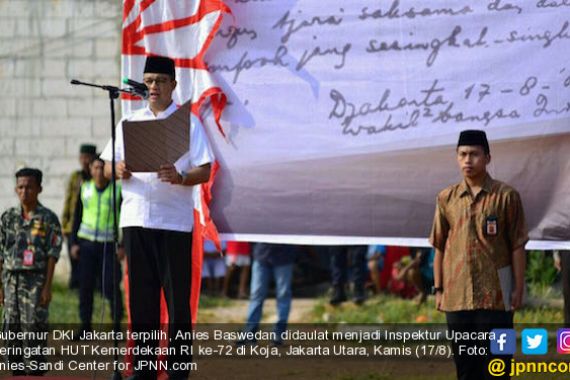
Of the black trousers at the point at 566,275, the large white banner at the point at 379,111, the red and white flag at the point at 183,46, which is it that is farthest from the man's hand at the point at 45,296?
the black trousers at the point at 566,275

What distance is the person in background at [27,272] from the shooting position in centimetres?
1025

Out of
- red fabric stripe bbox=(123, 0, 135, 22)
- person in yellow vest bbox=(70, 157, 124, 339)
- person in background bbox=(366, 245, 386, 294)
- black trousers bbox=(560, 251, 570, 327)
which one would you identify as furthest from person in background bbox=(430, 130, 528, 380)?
person in background bbox=(366, 245, 386, 294)

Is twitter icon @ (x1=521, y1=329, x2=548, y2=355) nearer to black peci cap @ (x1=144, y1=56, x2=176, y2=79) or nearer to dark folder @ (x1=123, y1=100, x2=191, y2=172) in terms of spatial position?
dark folder @ (x1=123, y1=100, x2=191, y2=172)

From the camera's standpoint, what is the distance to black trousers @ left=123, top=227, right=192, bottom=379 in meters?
9.09

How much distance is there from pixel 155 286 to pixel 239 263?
7.23 m

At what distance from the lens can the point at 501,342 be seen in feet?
27.9

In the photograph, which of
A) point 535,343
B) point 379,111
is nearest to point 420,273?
point 535,343

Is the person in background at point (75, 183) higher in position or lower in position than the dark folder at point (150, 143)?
lower

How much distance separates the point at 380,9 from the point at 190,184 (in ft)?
6.33

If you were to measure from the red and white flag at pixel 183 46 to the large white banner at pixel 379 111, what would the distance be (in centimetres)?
10

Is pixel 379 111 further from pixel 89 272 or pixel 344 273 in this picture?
pixel 344 273

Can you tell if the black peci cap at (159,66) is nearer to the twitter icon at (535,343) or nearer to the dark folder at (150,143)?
the dark folder at (150,143)

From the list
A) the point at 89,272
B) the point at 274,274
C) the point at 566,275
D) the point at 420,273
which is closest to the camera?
Result: the point at 566,275

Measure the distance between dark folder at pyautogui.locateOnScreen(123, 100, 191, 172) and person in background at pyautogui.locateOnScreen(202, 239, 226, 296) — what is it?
803cm
